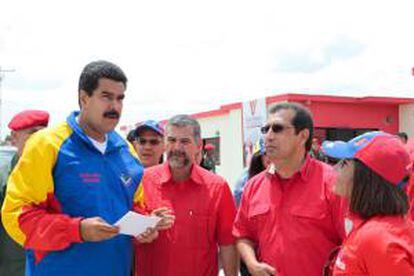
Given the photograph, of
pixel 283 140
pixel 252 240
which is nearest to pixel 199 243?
pixel 252 240

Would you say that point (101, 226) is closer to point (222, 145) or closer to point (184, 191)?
point (184, 191)

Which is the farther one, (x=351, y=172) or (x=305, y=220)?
(x=305, y=220)

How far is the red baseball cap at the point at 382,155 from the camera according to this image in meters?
2.61

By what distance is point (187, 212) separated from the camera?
3.81m

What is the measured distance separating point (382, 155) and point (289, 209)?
0.97 metres

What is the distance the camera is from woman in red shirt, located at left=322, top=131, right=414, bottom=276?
2.37 m

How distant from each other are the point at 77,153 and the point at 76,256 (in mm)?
572

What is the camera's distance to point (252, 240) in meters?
3.71

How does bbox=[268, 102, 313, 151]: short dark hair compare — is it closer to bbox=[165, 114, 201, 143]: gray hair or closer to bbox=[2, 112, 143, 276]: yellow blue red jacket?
bbox=[165, 114, 201, 143]: gray hair

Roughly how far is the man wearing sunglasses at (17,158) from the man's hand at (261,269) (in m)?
2.16

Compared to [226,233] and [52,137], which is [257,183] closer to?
[226,233]

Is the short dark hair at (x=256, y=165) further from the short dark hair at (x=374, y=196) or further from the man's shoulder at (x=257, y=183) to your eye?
the short dark hair at (x=374, y=196)

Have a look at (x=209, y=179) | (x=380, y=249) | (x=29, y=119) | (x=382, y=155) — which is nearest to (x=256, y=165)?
(x=209, y=179)

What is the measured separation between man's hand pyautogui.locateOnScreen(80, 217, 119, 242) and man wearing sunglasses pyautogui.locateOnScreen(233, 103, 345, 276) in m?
1.05
